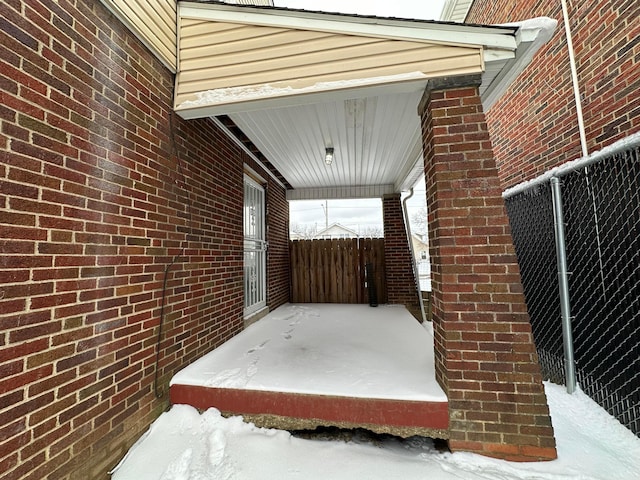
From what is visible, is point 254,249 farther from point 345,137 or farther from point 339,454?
point 339,454

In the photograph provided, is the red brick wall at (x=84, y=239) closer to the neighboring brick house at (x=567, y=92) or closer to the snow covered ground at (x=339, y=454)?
→ the snow covered ground at (x=339, y=454)

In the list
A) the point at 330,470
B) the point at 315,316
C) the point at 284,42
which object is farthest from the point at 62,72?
the point at 315,316

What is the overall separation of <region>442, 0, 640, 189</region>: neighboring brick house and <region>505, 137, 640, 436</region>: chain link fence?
0.41 metres

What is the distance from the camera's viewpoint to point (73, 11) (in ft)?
5.31

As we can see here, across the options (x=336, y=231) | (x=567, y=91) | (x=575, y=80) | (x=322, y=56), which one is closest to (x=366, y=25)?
(x=322, y=56)

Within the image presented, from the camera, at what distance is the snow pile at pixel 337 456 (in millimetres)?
1652

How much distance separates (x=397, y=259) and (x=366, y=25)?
15.7 ft

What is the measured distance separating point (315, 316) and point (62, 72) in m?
Result: 4.41

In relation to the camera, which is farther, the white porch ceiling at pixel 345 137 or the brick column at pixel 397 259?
the brick column at pixel 397 259

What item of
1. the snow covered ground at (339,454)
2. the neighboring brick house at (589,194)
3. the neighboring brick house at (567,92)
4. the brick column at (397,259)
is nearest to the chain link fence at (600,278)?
the neighboring brick house at (589,194)

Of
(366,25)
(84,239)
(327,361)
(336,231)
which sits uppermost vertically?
(336,231)

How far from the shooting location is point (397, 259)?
619 cm

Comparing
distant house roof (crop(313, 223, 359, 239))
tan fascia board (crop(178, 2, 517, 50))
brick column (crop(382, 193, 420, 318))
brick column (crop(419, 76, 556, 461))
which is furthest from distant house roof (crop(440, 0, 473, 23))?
distant house roof (crop(313, 223, 359, 239))

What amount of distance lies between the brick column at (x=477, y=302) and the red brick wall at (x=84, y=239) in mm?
2273
